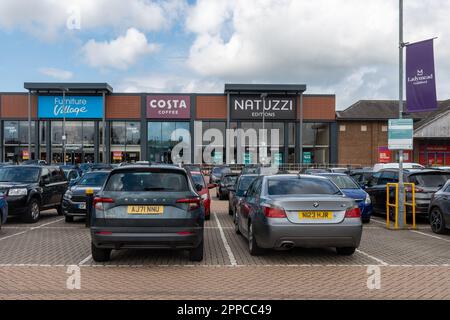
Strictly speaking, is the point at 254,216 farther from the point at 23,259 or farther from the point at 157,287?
the point at 23,259

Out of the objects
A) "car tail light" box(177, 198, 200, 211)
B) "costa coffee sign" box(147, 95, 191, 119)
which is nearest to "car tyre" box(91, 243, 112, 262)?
"car tail light" box(177, 198, 200, 211)

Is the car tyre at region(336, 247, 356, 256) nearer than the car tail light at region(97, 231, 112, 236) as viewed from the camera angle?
No

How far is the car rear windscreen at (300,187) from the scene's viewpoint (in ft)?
28.1

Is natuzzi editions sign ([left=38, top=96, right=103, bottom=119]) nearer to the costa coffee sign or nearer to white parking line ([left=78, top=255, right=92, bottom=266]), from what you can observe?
the costa coffee sign

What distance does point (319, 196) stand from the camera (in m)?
8.14

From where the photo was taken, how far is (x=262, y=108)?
47.8 meters

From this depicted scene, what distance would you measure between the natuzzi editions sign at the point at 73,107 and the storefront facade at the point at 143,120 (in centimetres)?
10

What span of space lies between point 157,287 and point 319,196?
3.34 m

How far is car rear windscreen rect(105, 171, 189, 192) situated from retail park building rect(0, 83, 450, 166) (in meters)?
39.3

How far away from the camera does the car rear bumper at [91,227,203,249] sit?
713 centimetres

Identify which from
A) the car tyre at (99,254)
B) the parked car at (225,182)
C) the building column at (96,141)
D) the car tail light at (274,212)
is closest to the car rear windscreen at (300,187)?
the car tail light at (274,212)

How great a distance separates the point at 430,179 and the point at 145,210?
996 centimetres

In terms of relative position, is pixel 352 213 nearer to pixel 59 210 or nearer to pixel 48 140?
pixel 59 210
